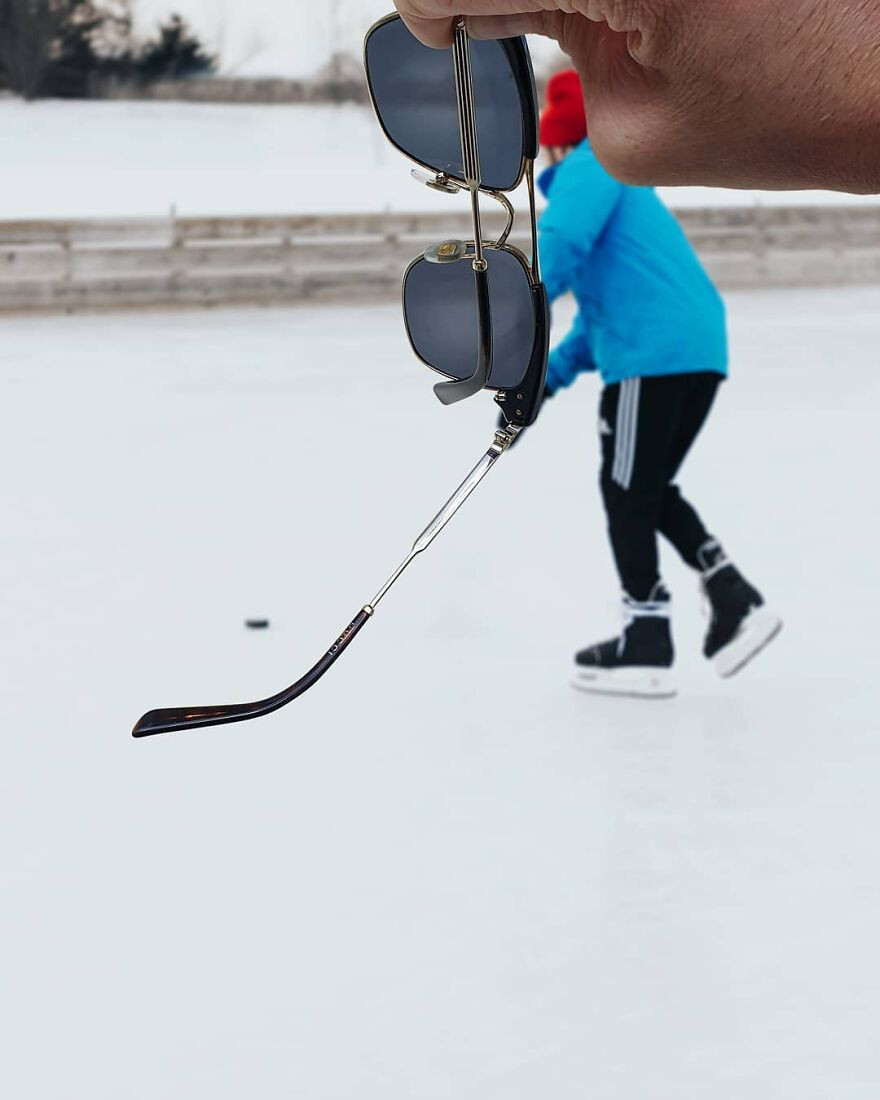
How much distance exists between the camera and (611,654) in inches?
119

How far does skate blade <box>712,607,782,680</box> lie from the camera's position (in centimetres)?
300

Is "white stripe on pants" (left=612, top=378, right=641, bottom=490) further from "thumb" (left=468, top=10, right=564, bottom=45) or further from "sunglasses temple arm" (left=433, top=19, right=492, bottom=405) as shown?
"thumb" (left=468, top=10, right=564, bottom=45)

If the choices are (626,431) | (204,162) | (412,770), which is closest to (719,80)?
(412,770)

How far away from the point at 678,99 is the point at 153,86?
46.6 ft

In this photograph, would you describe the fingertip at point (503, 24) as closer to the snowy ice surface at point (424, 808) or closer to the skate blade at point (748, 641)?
the snowy ice surface at point (424, 808)

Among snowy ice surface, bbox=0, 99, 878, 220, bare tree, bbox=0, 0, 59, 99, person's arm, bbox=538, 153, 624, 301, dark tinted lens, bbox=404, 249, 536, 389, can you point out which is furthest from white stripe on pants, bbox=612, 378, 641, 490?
bare tree, bbox=0, 0, 59, 99

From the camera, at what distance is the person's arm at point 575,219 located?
2.71m

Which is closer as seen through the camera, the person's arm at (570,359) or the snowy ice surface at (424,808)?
the snowy ice surface at (424,808)

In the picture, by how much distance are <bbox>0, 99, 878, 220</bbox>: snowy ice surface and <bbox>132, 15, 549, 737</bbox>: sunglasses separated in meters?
11.9

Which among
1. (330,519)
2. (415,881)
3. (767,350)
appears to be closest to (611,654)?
(415,881)

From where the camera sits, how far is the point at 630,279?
2775mm

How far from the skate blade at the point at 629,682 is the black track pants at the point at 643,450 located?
0.55 feet

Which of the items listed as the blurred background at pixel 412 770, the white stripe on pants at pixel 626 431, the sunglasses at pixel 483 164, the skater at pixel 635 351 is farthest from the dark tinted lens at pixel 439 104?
the white stripe on pants at pixel 626 431

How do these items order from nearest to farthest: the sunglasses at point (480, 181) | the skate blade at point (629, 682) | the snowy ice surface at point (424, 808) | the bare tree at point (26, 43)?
the sunglasses at point (480, 181)
the snowy ice surface at point (424, 808)
the skate blade at point (629, 682)
the bare tree at point (26, 43)
